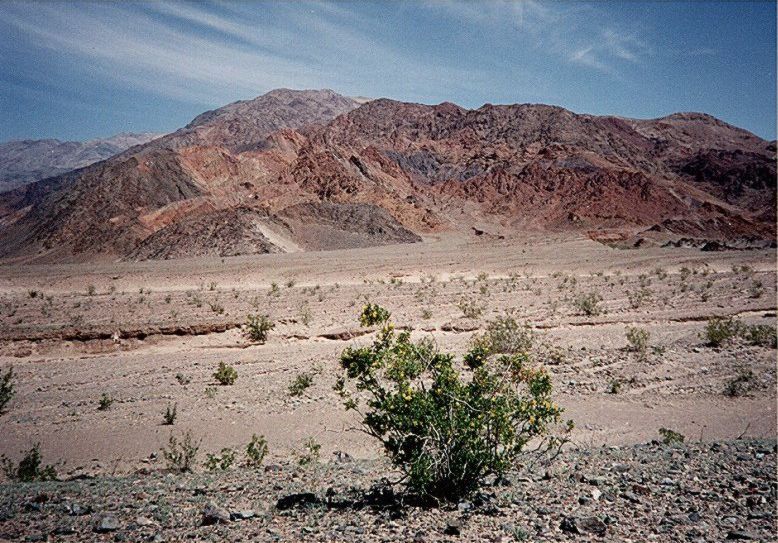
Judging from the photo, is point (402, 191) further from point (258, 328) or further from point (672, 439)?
point (672, 439)

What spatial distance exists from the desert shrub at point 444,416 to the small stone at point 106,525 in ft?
7.74

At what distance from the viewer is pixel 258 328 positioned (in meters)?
15.6

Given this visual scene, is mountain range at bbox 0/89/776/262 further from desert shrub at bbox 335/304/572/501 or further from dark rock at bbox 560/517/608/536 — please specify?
dark rock at bbox 560/517/608/536

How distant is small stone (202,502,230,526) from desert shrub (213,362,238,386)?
270 inches

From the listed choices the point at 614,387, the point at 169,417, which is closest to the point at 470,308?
the point at 614,387

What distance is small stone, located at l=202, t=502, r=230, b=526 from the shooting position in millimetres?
4941

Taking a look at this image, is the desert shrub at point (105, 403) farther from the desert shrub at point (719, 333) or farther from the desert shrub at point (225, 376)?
the desert shrub at point (719, 333)

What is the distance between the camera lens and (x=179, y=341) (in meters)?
15.2

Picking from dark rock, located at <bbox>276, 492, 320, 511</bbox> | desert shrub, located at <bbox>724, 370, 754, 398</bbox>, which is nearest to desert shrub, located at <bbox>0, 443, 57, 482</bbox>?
dark rock, located at <bbox>276, 492, 320, 511</bbox>

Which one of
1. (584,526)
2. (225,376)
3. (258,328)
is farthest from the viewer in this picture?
(258,328)

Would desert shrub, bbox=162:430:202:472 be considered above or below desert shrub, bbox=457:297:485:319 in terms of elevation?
below

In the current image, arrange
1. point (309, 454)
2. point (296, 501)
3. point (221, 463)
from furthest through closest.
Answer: point (309, 454) < point (221, 463) < point (296, 501)

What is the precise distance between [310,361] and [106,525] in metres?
8.69

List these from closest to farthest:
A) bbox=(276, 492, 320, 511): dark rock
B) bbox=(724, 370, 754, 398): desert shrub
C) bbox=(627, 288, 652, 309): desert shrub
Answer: bbox=(276, 492, 320, 511): dark rock, bbox=(724, 370, 754, 398): desert shrub, bbox=(627, 288, 652, 309): desert shrub
